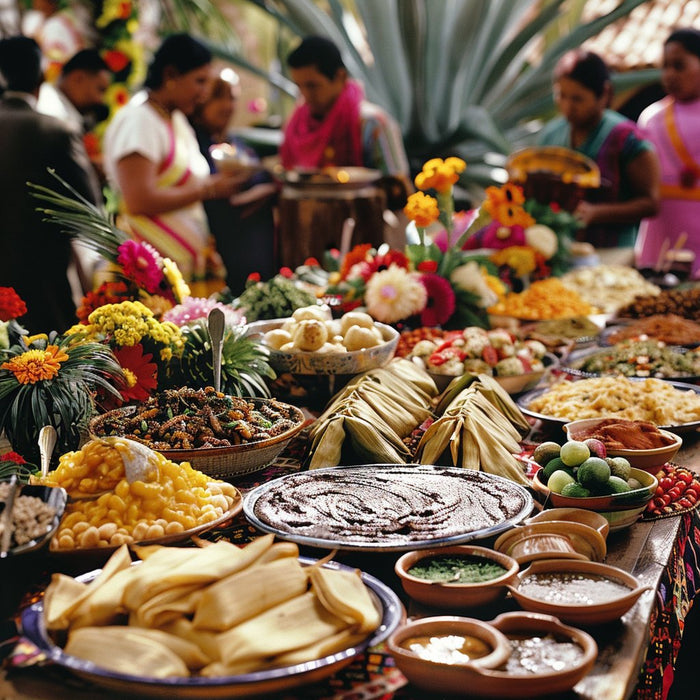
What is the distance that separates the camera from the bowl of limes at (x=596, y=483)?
5.16ft

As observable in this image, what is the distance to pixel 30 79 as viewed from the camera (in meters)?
3.49

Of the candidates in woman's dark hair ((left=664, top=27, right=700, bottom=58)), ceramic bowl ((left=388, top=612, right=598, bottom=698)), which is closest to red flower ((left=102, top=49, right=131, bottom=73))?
woman's dark hair ((left=664, top=27, right=700, bottom=58))

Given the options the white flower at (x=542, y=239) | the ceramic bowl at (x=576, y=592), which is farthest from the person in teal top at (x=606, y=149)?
the ceramic bowl at (x=576, y=592)

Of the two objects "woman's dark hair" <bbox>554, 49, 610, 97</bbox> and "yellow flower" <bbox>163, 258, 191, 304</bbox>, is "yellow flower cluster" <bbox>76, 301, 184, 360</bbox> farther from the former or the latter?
"woman's dark hair" <bbox>554, 49, 610, 97</bbox>

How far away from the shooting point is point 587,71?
181 inches

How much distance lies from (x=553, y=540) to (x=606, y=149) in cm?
374

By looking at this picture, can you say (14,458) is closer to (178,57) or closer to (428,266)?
(428,266)

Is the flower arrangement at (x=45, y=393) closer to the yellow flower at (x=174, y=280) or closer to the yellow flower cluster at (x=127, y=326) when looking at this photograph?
the yellow flower cluster at (x=127, y=326)

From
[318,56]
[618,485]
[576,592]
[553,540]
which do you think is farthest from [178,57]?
[576,592]

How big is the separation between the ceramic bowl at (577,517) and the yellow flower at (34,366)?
1005 mm

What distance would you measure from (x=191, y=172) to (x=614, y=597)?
336cm

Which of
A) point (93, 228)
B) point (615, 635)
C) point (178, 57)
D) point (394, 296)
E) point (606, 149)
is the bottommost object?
point (615, 635)

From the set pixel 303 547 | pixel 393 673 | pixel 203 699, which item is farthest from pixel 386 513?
pixel 203 699

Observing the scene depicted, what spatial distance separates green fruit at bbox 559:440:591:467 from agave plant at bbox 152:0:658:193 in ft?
18.3
